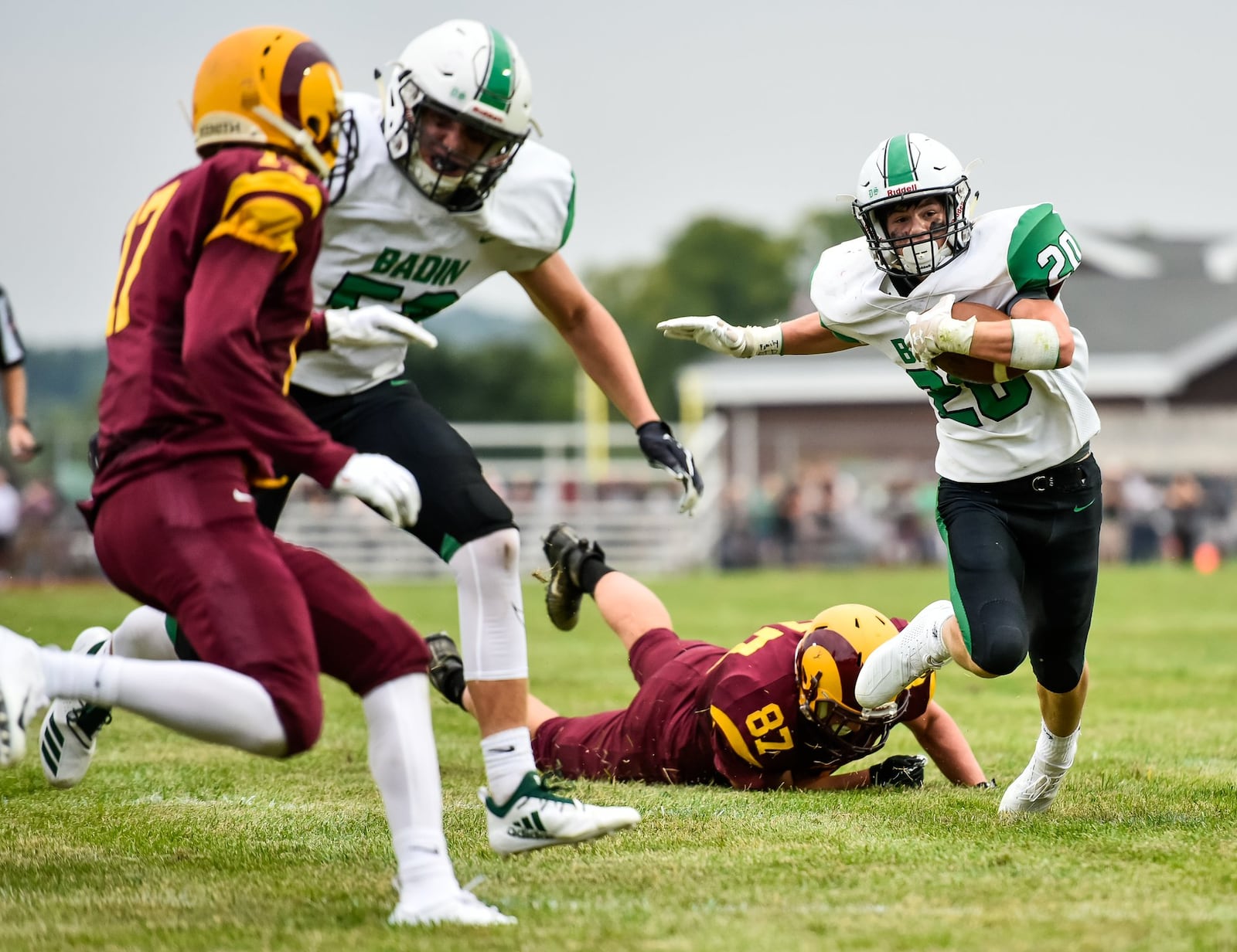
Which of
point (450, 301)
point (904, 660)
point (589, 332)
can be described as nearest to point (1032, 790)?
point (904, 660)

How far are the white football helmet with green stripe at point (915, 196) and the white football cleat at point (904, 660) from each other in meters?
0.99

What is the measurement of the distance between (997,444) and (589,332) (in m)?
1.20

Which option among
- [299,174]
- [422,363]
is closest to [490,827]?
[299,174]

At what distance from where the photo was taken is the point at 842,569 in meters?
23.4

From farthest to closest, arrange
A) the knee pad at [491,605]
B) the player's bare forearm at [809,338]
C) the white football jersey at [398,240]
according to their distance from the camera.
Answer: the player's bare forearm at [809,338]
the white football jersey at [398,240]
the knee pad at [491,605]

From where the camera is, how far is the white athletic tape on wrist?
4.18 metres

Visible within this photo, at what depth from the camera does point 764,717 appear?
4809mm

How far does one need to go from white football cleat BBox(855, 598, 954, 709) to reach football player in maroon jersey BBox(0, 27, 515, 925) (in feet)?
4.98

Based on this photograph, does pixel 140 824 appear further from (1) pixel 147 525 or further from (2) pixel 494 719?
(1) pixel 147 525

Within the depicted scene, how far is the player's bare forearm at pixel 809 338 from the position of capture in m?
4.95

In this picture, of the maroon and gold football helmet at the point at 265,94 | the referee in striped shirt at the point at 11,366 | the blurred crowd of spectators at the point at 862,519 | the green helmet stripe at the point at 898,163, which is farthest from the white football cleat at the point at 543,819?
the blurred crowd of spectators at the point at 862,519

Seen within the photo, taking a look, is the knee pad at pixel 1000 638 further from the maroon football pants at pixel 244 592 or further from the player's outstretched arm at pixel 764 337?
the maroon football pants at pixel 244 592

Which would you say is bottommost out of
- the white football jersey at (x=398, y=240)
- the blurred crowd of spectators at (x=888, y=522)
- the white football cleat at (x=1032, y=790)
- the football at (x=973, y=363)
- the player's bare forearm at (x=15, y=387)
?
the blurred crowd of spectators at (x=888, y=522)

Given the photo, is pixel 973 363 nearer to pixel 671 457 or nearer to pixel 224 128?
pixel 671 457
